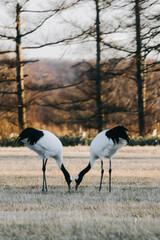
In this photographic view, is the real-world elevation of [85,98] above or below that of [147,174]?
above

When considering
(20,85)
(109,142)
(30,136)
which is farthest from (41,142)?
(20,85)

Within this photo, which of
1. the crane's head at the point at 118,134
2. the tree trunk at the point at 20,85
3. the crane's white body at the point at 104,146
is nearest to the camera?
the crane's head at the point at 118,134

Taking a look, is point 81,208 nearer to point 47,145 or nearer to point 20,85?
point 47,145

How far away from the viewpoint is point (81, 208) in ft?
22.1

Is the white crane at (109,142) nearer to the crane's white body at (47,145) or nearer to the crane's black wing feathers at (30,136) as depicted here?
the crane's white body at (47,145)

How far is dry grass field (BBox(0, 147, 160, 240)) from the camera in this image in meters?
5.19

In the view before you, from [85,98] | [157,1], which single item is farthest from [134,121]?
[157,1]

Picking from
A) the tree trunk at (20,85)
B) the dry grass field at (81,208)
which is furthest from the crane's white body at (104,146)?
the tree trunk at (20,85)

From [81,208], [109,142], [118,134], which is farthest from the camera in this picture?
[109,142]

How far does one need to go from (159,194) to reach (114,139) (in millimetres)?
1236

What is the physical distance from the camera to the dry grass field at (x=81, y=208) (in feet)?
17.0

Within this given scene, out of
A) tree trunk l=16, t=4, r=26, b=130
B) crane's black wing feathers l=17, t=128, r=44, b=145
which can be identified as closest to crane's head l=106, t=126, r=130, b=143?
crane's black wing feathers l=17, t=128, r=44, b=145

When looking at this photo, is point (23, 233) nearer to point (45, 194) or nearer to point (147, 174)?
point (45, 194)

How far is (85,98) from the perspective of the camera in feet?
82.9
